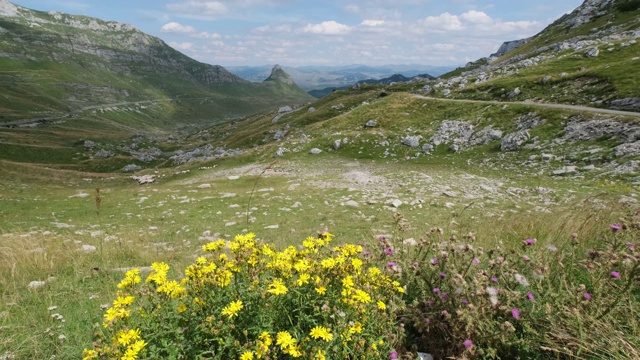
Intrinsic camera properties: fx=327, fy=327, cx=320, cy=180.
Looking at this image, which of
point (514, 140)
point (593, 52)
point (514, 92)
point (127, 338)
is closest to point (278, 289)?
point (127, 338)

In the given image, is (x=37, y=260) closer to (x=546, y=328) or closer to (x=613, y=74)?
(x=546, y=328)

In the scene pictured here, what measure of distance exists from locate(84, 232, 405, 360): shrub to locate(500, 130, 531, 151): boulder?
32540 millimetres

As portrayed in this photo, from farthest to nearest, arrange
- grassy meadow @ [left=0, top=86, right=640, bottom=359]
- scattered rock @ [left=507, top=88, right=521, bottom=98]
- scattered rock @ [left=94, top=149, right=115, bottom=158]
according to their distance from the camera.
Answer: scattered rock @ [left=94, top=149, right=115, bottom=158], scattered rock @ [left=507, top=88, right=521, bottom=98], grassy meadow @ [left=0, top=86, right=640, bottom=359]

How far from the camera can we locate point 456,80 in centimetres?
7012

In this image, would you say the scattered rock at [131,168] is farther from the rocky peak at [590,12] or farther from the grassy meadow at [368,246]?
the rocky peak at [590,12]

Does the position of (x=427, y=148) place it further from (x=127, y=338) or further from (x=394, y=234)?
(x=127, y=338)

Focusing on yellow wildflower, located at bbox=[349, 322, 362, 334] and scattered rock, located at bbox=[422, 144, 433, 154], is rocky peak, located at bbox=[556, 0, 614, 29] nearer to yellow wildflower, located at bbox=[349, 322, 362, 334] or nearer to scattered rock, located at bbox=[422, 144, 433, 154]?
scattered rock, located at bbox=[422, 144, 433, 154]

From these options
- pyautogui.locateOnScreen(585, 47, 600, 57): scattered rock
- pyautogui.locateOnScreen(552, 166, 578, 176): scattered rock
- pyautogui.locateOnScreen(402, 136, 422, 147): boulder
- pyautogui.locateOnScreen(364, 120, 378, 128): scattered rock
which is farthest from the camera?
pyautogui.locateOnScreen(585, 47, 600, 57): scattered rock

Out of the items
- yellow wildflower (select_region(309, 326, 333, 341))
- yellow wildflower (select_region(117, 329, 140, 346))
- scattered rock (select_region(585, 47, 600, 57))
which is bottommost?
yellow wildflower (select_region(309, 326, 333, 341))

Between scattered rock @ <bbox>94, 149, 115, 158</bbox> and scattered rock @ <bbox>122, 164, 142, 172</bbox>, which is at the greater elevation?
scattered rock @ <bbox>94, 149, 115, 158</bbox>

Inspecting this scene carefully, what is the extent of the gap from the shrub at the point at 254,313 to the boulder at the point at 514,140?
32.5m


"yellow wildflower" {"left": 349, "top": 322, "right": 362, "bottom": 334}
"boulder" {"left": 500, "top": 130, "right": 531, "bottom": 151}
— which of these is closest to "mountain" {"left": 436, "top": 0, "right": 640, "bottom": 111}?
"boulder" {"left": 500, "top": 130, "right": 531, "bottom": 151}

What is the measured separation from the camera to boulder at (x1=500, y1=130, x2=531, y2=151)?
3116 cm

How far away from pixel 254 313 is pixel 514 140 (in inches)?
1356
